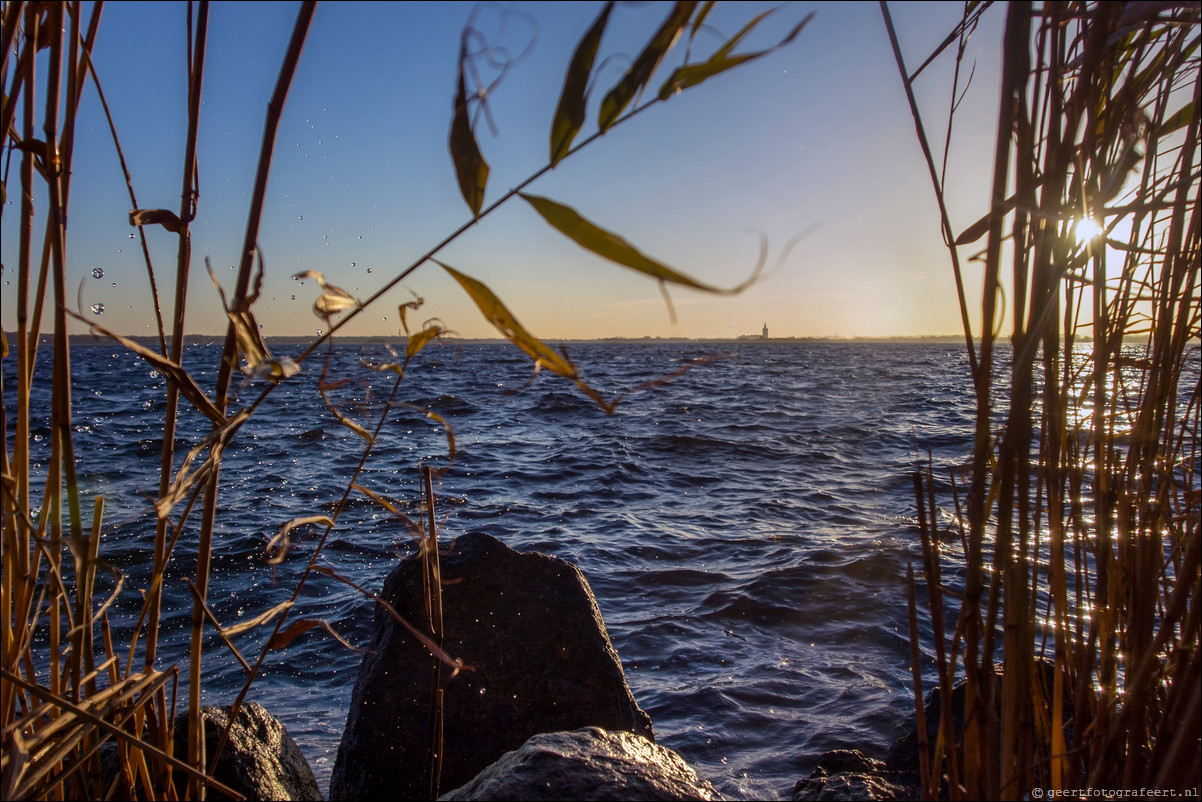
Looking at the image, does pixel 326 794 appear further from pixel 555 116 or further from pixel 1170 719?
pixel 555 116

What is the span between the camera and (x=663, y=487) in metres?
8.75

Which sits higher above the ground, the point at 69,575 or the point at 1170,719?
the point at 1170,719

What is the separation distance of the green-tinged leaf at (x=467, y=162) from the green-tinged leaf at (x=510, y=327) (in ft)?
0.19

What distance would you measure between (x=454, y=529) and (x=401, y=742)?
396cm

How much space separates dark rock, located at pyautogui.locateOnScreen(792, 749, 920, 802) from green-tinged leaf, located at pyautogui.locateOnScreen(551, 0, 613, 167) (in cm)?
218

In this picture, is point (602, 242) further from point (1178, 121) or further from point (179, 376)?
point (1178, 121)

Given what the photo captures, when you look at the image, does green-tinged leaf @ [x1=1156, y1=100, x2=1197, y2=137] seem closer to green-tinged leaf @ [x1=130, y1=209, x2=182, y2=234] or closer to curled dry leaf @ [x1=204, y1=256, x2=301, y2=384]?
curled dry leaf @ [x1=204, y1=256, x2=301, y2=384]

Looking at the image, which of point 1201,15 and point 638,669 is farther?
point 638,669

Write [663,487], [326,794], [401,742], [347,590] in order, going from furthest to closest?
1. [663,487]
2. [347,590]
3. [326,794]
4. [401,742]

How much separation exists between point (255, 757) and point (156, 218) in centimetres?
197

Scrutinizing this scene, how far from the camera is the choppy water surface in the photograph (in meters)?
3.49

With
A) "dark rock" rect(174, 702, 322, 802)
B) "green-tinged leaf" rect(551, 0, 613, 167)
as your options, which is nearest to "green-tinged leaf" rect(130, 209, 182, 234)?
"green-tinged leaf" rect(551, 0, 613, 167)

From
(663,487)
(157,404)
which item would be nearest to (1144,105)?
(663,487)

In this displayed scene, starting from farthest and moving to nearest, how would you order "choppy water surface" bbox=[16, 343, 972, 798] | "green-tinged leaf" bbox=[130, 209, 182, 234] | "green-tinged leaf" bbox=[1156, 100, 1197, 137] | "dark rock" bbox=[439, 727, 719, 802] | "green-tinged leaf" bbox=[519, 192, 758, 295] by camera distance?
"choppy water surface" bbox=[16, 343, 972, 798]
"dark rock" bbox=[439, 727, 719, 802]
"green-tinged leaf" bbox=[1156, 100, 1197, 137]
"green-tinged leaf" bbox=[130, 209, 182, 234]
"green-tinged leaf" bbox=[519, 192, 758, 295]
